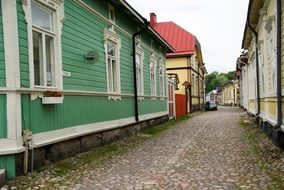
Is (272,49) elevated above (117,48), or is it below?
below

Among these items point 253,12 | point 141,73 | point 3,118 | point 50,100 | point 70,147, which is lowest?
point 70,147

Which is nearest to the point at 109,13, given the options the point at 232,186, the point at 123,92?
the point at 123,92

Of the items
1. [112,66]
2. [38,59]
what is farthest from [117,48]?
[38,59]

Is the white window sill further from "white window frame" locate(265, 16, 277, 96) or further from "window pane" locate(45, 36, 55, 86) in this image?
"white window frame" locate(265, 16, 277, 96)

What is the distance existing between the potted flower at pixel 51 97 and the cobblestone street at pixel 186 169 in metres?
1.36

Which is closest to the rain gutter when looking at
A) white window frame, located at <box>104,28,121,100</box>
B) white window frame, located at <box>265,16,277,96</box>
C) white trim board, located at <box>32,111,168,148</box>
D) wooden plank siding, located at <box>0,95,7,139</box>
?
white window frame, located at <box>265,16,277,96</box>

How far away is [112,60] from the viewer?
11984 millimetres

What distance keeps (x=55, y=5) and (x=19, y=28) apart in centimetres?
155

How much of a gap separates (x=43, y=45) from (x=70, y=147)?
2.33 meters

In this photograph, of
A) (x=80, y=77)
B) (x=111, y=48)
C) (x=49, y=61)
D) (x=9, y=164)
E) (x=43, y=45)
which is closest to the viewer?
(x=9, y=164)

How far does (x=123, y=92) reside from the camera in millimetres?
12680

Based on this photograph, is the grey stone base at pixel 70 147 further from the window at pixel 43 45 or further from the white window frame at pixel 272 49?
the white window frame at pixel 272 49

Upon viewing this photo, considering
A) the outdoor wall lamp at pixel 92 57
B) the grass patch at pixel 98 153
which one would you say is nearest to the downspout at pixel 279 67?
the grass patch at pixel 98 153

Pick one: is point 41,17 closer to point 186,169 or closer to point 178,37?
point 186,169
